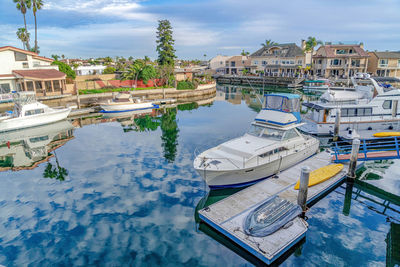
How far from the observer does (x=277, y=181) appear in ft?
47.8

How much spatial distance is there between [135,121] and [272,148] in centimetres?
2307

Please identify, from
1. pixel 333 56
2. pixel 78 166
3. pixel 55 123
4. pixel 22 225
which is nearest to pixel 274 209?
pixel 22 225

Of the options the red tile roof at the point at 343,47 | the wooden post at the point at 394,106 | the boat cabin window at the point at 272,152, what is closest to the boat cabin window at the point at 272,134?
the boat cabin window at the point at 272,152

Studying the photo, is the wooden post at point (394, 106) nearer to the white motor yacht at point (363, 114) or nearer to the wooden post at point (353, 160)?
the white motor yacht at point (363, 114)

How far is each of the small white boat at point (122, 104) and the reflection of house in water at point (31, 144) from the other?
7.02m

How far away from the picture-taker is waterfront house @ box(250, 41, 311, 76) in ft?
259

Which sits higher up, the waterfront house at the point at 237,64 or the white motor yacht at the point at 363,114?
the waterfront house at the point at 237,64

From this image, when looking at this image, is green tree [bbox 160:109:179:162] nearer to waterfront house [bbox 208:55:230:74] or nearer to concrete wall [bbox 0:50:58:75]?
concrete wall [bbox 0:50:58:75]

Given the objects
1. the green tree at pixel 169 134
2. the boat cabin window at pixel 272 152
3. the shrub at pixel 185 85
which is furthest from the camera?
the shrub at pixel 185 85

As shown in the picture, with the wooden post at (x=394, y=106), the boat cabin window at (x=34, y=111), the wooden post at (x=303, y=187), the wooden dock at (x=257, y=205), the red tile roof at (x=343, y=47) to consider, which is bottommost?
the wooden dock at (x=257, y=205)

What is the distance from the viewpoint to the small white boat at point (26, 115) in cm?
2872

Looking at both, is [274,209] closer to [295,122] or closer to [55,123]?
[295,122]

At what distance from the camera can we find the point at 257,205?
12.3 meters

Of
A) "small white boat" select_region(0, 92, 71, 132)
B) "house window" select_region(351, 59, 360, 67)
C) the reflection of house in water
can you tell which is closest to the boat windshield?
the reflection of house in water
